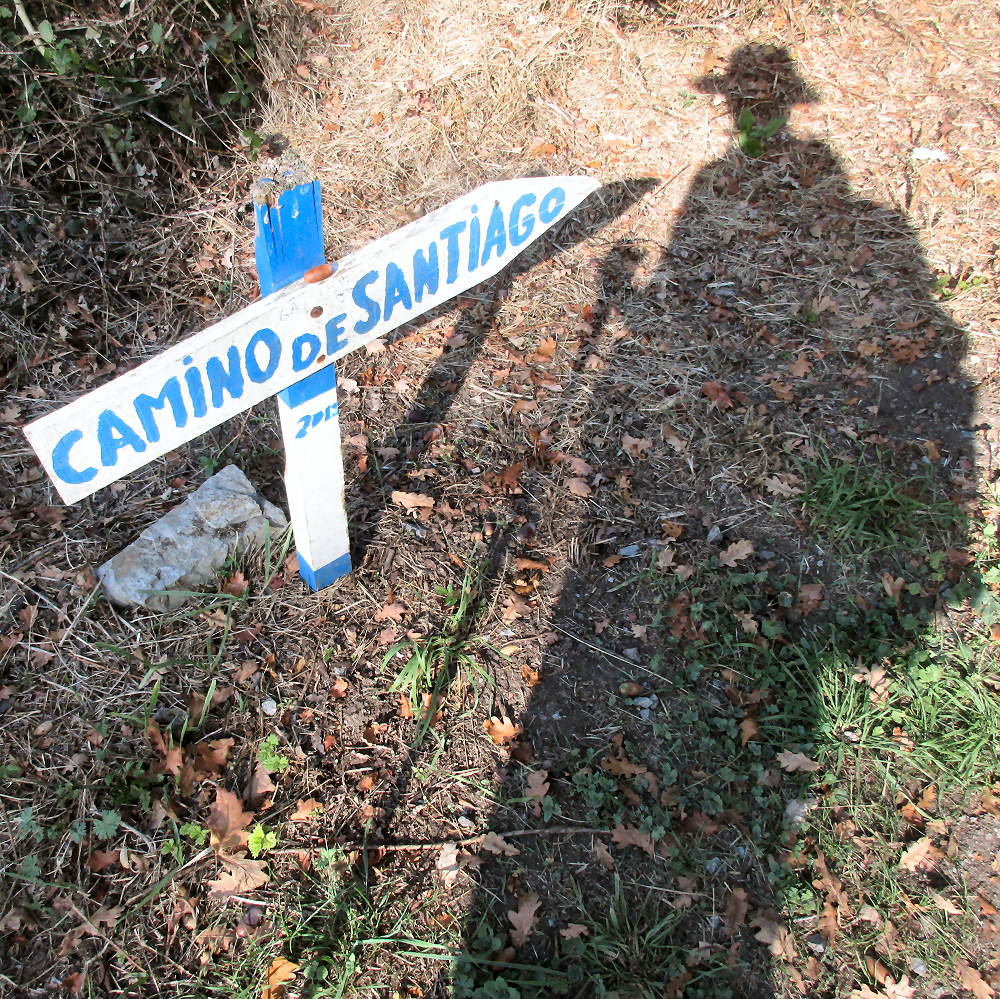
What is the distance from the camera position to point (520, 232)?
7.12 ft

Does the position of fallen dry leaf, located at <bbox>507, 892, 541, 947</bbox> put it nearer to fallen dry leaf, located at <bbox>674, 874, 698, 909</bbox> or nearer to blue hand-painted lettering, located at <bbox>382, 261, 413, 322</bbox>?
fallen dry leaf, located at <bbox>674, 874, 698, 909</bbox>

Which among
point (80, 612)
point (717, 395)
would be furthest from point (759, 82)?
point (80, 612)

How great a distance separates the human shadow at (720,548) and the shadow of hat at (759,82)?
0.19 metres

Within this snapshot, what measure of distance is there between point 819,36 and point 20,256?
5762mm

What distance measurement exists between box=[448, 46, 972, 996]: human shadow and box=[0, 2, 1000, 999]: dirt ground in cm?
2

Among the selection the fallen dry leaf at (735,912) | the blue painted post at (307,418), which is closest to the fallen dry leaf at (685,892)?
the fallen dry leaf at (735,912)

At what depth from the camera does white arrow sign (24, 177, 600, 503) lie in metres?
1.58

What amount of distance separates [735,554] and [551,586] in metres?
0.85

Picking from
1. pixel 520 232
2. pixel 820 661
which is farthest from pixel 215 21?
pixel 820 661

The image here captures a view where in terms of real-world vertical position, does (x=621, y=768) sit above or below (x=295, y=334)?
below

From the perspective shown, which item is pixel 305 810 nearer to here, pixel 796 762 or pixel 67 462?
pixel 67 462

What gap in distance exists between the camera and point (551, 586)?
3.09m

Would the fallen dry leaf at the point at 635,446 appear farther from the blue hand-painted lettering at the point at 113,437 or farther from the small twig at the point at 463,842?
the blue hand-painted lettering at the point at 113,437

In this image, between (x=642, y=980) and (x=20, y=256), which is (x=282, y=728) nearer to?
(x=642, y=980)
